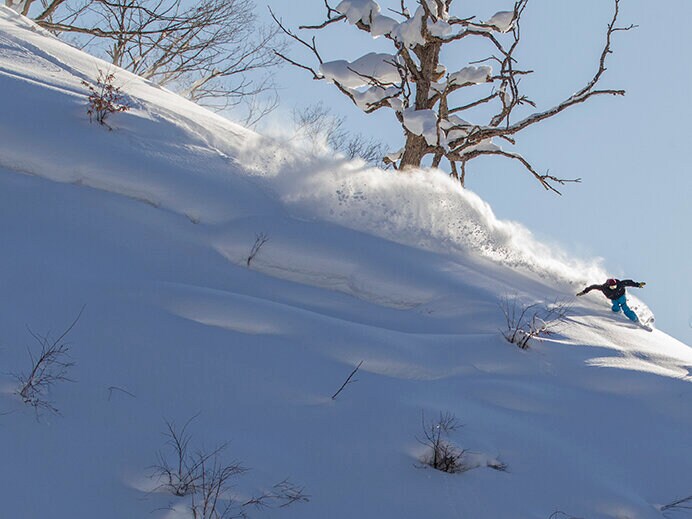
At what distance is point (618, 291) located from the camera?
22.2 ft

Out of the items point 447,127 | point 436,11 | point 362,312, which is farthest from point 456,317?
point 436,11

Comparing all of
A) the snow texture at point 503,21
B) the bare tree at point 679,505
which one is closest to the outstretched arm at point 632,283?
the bare tree at point 679,505

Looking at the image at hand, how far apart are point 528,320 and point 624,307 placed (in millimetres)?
2053

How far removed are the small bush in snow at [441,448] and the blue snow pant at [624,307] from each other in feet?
13.2

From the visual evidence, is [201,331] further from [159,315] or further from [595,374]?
[595,374]

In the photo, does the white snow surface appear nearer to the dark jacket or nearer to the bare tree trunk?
the bare tree trunk

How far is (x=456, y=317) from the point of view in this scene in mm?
5082

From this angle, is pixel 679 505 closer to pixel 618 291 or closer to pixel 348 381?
pixel 348 381

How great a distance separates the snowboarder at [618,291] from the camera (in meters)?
6.68

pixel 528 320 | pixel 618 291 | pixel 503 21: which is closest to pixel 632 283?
pixel 618 291

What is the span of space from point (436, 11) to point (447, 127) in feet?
5.98

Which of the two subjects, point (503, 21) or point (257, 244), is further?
point (503, 21)

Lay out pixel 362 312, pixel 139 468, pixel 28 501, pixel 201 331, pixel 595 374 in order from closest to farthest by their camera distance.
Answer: pixel 28 501, pixel 139 468, pixel 201 331, pixel 595 374, pixel 362 312

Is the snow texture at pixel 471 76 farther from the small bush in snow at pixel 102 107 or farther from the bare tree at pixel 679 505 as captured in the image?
the bare tree at pixel 679 505
